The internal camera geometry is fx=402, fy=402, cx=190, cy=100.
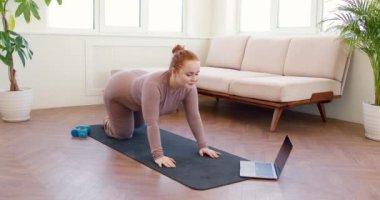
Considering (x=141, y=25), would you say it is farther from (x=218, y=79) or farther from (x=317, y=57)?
(x=317, y=57)

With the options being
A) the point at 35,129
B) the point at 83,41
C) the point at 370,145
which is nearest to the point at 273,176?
the point at 370,145

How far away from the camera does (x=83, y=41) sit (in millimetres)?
4695

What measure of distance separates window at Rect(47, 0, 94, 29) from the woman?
200 cm

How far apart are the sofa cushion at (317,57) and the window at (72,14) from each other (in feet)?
7.99

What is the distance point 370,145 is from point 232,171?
137cm

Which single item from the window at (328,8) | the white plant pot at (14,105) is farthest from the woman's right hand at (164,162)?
the window at (328,8)

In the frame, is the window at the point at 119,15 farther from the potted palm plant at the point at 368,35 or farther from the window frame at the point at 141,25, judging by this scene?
the potted palm plant at the point at 368,35

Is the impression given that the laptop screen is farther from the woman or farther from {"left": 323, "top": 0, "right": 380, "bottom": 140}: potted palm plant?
{"left": 323, "top": 0, "right": 380, "bottom": 140}: potted palm plant

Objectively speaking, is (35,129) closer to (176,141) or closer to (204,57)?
(176,141)

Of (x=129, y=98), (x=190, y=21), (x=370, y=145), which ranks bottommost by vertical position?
(x=370, y=145)

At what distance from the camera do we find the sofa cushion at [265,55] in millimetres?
4340

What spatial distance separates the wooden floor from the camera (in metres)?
2.12

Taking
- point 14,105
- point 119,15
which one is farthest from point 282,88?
point 119,15

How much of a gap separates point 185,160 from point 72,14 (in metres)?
2.92
